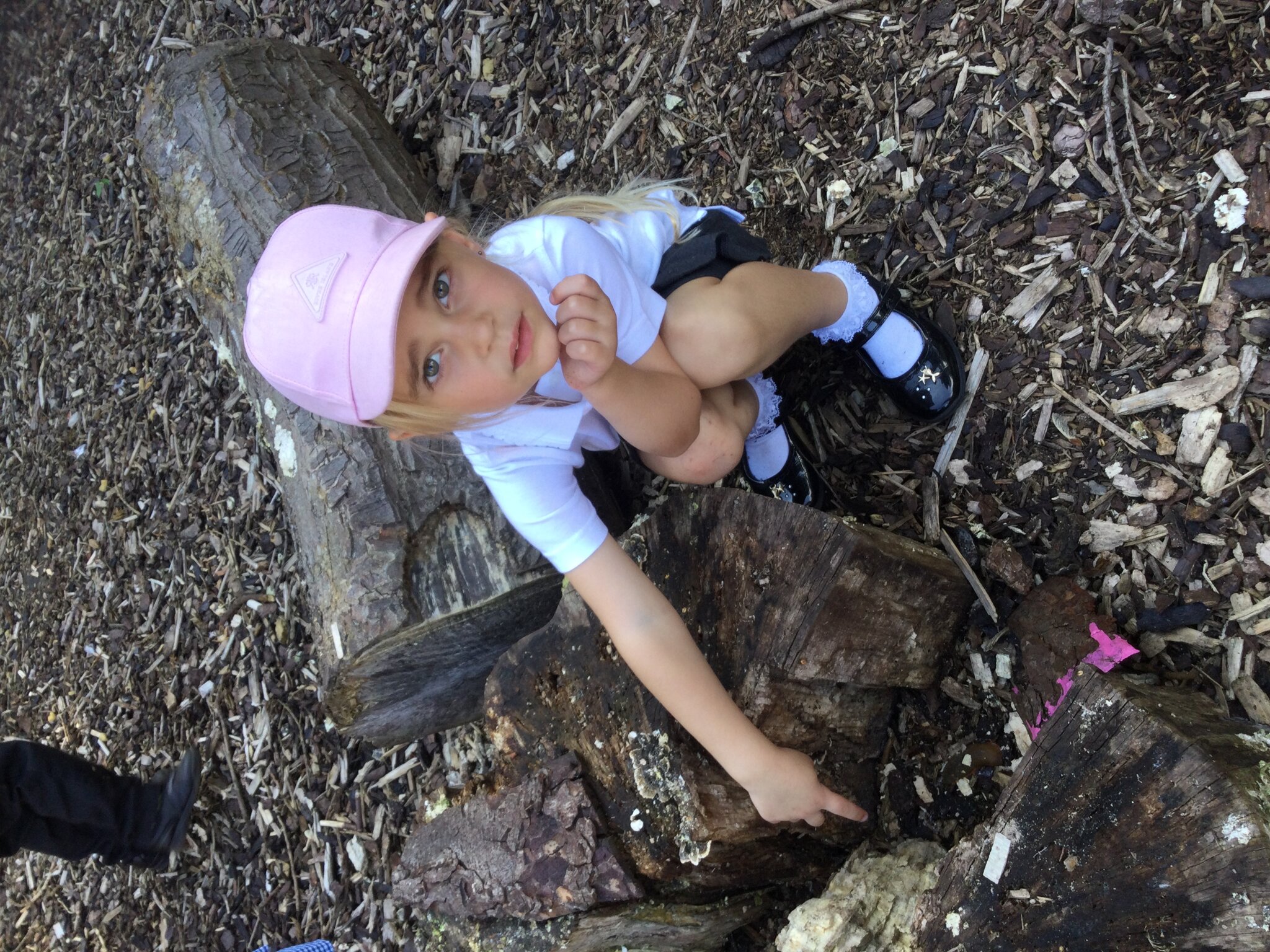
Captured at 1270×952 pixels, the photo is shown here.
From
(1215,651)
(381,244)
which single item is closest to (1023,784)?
(1215,651)

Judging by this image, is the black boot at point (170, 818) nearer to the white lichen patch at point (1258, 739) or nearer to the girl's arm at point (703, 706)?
the girl's arm at point (703, 706)

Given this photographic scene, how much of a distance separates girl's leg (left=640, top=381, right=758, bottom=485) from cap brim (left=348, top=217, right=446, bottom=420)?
715mm

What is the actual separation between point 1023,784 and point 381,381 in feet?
4.02

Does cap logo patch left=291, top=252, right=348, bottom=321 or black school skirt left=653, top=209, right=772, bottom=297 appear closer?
cap logo patch left=291, top=252, right=348, bottom=321

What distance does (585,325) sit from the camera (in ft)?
5.14

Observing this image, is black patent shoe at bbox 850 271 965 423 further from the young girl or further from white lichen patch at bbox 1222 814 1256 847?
white lichen patch at bbox 1222 814 1256 847

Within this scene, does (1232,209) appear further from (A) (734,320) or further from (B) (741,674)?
(B) (741,674)

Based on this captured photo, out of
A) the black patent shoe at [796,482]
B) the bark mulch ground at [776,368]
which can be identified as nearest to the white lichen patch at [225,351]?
the bark mulch ground at [776,368]

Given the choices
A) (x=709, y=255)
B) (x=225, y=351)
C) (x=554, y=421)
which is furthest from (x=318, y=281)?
(x=225, y=351)

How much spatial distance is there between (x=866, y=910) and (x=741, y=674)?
0.50 metres

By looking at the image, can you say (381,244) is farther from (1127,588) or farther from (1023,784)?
(1127,588)

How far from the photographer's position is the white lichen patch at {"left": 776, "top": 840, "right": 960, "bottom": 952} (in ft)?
5.52

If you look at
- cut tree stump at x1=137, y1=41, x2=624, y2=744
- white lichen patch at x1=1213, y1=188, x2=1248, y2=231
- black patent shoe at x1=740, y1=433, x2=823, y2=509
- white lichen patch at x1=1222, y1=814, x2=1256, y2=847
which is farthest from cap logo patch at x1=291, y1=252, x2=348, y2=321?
white lichen patch at x1=1213, y1=188, x2=1248, y2=231

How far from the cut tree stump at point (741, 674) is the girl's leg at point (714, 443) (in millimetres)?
125
